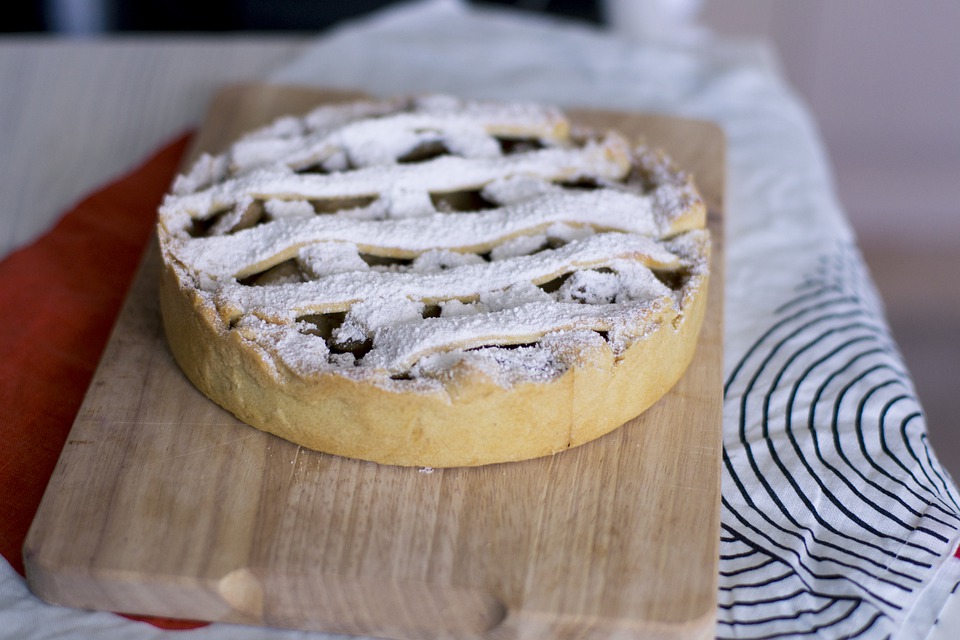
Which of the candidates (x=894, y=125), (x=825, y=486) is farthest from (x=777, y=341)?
(x=894, y=125)

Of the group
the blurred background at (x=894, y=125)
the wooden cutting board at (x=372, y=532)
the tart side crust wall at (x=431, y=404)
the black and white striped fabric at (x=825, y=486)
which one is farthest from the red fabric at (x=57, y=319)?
the blurred background at (x=894, y=125)

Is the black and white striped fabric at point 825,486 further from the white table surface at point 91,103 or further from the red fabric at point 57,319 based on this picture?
the white table surface at point 91,103

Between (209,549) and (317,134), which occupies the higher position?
(317,134)

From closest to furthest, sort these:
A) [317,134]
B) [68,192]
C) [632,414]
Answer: [632,414], [317,134], [68,192]

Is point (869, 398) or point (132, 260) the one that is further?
point (132, 260)

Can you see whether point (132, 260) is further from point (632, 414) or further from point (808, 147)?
point (808, 147)

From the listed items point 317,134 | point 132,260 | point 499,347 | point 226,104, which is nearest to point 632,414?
point 499,347

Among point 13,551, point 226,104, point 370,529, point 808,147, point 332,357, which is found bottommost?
point 13,551

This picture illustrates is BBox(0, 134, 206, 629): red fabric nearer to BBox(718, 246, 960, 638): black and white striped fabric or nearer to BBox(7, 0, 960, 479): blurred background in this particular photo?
BBox(718, 246, 960, 638): black and white striped fabric
